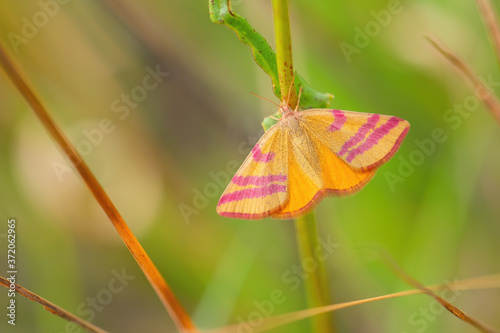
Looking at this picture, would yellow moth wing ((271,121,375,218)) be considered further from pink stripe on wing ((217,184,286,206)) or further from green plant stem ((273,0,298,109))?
green plant stem ((273,0,298,109))

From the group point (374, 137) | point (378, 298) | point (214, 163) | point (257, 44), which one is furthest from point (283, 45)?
point (214, 163)

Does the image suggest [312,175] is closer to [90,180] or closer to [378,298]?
[378,298]

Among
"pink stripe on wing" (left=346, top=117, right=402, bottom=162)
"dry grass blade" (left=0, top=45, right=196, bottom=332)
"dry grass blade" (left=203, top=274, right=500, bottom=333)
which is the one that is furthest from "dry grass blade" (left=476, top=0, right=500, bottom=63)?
"dry grass blade" (left=0, top=45, right=196, bottom=332)

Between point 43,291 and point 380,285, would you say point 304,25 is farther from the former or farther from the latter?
point 43,291

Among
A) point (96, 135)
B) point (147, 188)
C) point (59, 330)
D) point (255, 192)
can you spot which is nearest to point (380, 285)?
point (255, 192)

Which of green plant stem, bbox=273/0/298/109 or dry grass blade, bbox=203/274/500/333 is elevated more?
green plant stem, bbox=273/0/298/109

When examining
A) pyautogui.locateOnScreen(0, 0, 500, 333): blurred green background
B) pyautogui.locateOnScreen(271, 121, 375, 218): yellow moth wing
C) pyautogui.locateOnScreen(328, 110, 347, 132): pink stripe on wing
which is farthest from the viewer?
pyautogui.locateOnScreen(0, 0, 500, 333): blurred green background

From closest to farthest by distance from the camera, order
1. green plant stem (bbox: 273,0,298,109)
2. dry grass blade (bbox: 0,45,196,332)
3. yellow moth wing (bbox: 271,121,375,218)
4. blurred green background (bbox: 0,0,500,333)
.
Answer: dry grass blade (bbox: 0,45,196,332) < green plant stem (bbox: 273,0,298,109) < yellow moth wing (bbox: 271,121,375,218) < blurred green background (bbox: 0,0,500,333)

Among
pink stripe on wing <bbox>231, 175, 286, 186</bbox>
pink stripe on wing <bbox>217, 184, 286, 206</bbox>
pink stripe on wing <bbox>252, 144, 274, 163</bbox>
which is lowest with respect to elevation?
pink stripe on wing <bbox>217, 184, 286, 206</bbox>
